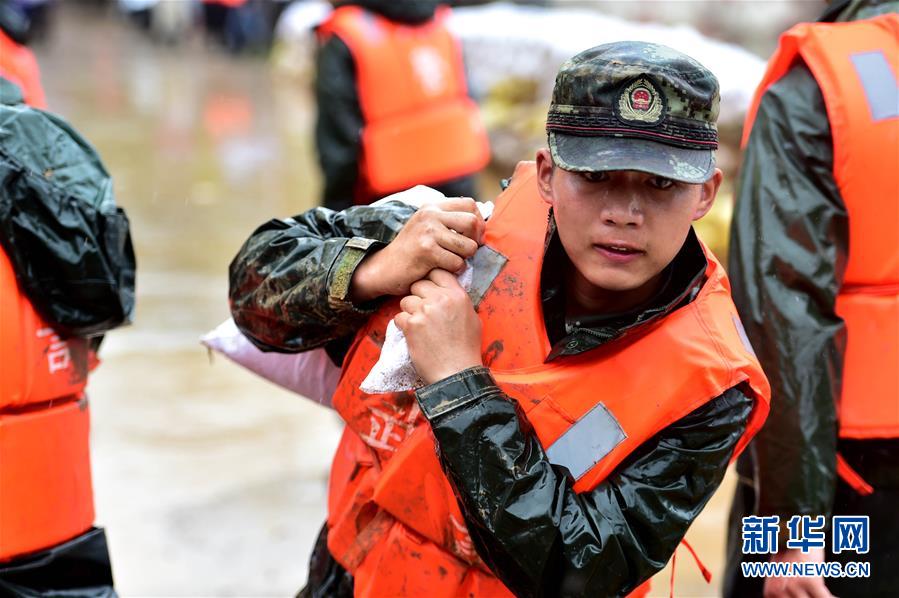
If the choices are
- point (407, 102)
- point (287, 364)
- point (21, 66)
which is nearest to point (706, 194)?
point (287, 364)

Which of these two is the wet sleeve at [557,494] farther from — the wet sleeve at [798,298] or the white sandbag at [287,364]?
the wet sleeve at [798,298]

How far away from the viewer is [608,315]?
2014 millimetres

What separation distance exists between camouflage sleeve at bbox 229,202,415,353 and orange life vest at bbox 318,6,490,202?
288cm

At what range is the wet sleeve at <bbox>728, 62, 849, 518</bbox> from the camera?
2.56 meters

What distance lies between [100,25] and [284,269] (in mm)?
26295

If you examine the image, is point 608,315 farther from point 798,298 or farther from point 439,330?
point 798,298

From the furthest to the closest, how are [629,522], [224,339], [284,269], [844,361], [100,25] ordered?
[100,25] → [844,361] → [224,339] → [284,269] → [629,522]

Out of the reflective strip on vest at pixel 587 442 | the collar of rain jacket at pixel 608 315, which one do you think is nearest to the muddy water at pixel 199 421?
the collar of rain jacket at pixel 608 315

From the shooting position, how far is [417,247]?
198 centimetres

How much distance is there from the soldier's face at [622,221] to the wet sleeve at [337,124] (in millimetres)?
3173

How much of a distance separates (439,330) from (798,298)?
41.5 inches

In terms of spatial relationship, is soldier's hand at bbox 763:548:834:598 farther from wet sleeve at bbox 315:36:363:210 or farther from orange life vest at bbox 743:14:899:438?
wet sleeve at bbox 315:36:363:210

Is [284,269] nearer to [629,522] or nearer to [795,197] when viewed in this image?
[629,522]

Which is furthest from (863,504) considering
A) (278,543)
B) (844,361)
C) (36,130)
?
(278,543)
